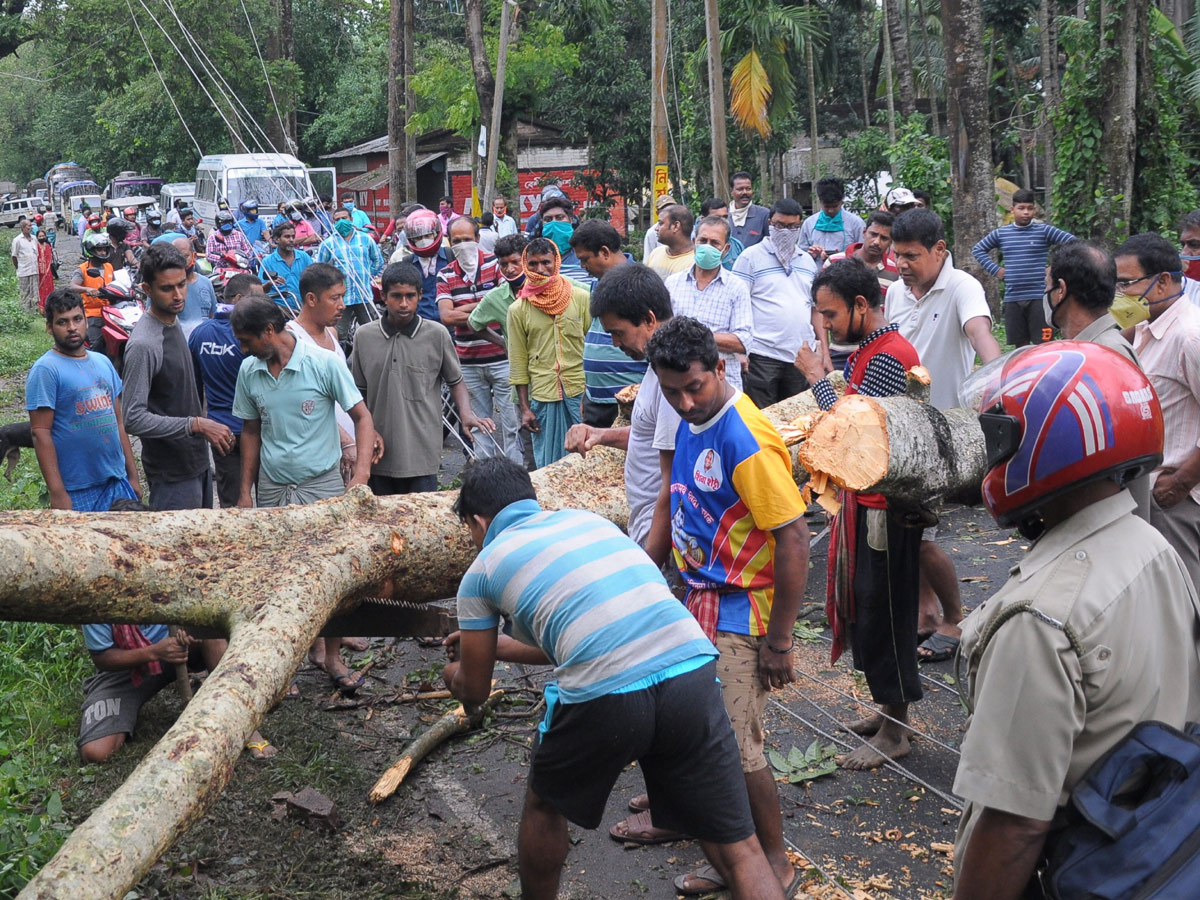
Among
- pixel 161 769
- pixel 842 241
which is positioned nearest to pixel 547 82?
pixel 842 241

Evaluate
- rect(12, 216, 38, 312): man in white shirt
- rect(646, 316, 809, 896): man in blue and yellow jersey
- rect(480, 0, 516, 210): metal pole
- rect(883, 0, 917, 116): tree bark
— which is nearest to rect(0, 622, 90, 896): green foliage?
rect(646, 316, 809, 896): man in blue and yellow jersey

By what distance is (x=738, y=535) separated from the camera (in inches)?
127

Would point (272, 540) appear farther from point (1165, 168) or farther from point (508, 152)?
point (508, 152)

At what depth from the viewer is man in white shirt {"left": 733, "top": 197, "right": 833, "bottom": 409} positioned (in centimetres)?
736

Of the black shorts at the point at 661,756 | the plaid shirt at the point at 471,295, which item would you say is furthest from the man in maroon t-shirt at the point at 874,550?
the plaid shirt at the point at 471,295

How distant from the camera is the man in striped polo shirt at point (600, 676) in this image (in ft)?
9.21

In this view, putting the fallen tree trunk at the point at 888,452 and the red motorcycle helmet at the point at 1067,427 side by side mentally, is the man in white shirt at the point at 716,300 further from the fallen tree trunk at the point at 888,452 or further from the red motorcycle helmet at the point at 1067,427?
the red motorcycle helmet at the point at 1067,427

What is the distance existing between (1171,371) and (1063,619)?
9.72 feet

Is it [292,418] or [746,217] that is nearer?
[292,418]

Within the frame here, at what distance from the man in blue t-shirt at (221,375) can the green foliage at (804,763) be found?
10.7 feet

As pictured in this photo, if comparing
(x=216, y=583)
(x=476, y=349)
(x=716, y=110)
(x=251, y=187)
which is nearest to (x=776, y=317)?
(x=476, y=349)

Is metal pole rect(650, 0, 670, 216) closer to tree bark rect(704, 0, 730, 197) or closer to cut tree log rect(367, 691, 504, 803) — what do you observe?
tree bark rect(704, 0, 730, 197)

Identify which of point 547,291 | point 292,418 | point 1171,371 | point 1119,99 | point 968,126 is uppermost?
point 1119,99

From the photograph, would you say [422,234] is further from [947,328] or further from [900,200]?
[947,328]
